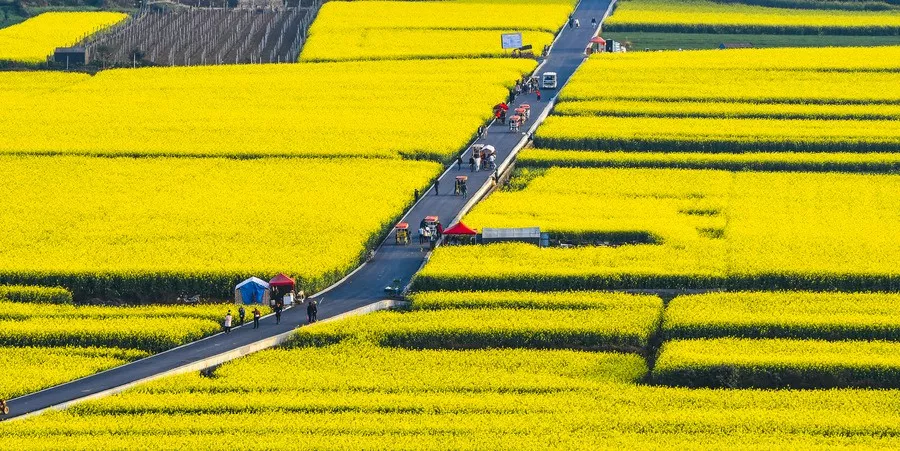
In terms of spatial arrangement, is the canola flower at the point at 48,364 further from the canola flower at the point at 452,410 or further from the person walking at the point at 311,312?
the person walking at the point at 311,312

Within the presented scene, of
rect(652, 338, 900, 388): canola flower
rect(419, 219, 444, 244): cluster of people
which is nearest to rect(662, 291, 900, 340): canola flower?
rect(652, 338, 900, 388): canola flower

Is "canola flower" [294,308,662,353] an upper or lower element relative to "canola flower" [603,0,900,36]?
lower

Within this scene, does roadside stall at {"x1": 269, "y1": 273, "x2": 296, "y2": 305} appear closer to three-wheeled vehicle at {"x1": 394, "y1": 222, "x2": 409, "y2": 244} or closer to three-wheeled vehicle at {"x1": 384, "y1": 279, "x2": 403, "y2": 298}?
three-wheeled vehicle at {"x1": 384, "y1": 279, "x2": 403, "y2": 298}

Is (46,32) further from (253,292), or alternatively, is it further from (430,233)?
(253,292)

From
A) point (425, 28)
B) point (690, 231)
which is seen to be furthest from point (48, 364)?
point (425, 28)

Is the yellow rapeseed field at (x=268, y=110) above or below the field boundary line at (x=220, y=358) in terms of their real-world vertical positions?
above

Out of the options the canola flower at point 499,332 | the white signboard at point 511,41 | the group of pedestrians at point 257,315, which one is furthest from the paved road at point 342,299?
the white signboard at point 511,41

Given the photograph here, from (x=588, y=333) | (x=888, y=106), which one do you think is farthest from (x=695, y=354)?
(x=888, y=106)

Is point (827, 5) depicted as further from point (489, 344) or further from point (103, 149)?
point (489, 344)
